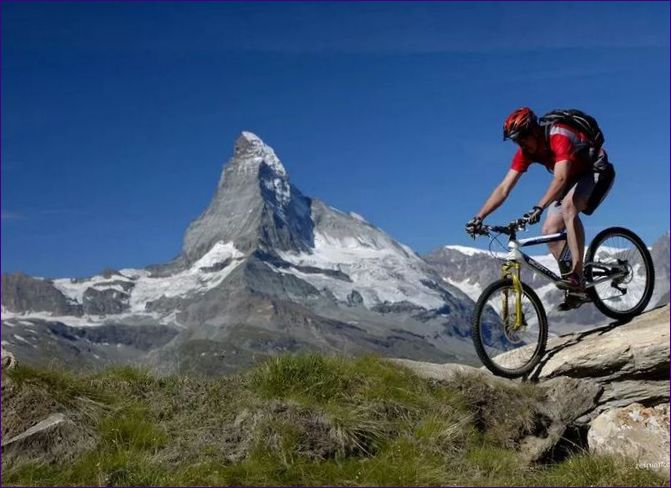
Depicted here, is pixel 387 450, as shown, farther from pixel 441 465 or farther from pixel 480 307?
pixel 480 307

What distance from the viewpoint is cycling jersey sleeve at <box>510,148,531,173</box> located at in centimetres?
1427

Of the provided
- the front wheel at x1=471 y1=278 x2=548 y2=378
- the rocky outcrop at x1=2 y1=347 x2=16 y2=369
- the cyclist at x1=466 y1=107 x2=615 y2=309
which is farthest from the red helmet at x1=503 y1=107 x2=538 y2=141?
the rocky outcrop at x1=2 y1=347 x2=16 y2=369

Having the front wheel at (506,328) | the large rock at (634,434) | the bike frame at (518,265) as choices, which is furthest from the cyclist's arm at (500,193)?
the large rock at (634,434)

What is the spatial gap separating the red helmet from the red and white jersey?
433 mm

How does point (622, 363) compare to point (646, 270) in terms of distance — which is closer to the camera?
point (622, 363)

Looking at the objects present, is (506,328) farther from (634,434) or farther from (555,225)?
(634,434)

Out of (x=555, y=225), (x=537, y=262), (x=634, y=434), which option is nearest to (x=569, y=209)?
(x=555, y=225)

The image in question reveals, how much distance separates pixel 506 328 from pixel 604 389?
2.11 meters

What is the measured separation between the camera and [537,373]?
47.0ft

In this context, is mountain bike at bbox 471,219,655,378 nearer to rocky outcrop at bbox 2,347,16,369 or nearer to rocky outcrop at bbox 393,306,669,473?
rocky outcrop at bbox 393,306,669,473

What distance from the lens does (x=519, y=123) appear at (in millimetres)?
13703

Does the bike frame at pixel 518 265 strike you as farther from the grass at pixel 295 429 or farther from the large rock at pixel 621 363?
the grass at pixel 295 429

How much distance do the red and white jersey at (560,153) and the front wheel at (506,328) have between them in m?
2.49

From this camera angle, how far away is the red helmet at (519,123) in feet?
45.0
